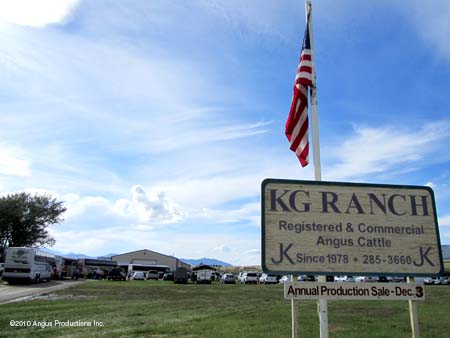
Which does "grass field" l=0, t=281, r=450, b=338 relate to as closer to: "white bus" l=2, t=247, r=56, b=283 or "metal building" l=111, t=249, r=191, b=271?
"white bus" l=2, t=247, r=56, b=283

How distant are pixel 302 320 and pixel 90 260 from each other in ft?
216

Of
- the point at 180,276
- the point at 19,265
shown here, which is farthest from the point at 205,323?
the point at 180,276

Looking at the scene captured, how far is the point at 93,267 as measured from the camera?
69.4 metres

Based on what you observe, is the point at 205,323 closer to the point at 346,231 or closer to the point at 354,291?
the point at 354,291

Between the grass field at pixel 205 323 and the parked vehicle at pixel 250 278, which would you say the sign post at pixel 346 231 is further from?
the parked vehicle at pixel 250 278

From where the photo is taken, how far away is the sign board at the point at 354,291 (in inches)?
211

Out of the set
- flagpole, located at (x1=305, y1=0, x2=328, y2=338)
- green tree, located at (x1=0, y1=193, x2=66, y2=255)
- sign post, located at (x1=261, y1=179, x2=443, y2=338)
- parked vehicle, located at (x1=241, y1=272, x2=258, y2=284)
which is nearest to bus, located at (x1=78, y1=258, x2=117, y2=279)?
green tree, located at (x1=0, y1=193, x2=66, y2=255)

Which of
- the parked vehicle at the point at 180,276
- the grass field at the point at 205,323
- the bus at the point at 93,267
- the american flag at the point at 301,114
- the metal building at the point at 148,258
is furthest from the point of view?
the metal building at the point at 148,258

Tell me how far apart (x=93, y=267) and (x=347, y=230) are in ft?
233

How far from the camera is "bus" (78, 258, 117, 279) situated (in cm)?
6207

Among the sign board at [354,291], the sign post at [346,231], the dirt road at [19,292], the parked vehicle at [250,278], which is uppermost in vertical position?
the sign post at [346,231]

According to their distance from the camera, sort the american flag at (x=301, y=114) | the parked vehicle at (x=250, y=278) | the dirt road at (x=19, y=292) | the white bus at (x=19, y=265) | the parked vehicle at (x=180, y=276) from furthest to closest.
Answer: the parked vehicle at (x=250, y=278) → the parked vehicle at (x=180, y=276) → the white bus at (x=19, y=265) → the dirt road at (x=19, y=292) → the american flag at (x=301, y=114)

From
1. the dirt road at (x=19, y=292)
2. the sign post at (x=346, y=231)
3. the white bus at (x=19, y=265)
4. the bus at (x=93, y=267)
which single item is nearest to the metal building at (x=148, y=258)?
the bus at (x=93, y=267)

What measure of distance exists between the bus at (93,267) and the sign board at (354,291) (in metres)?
61.6
